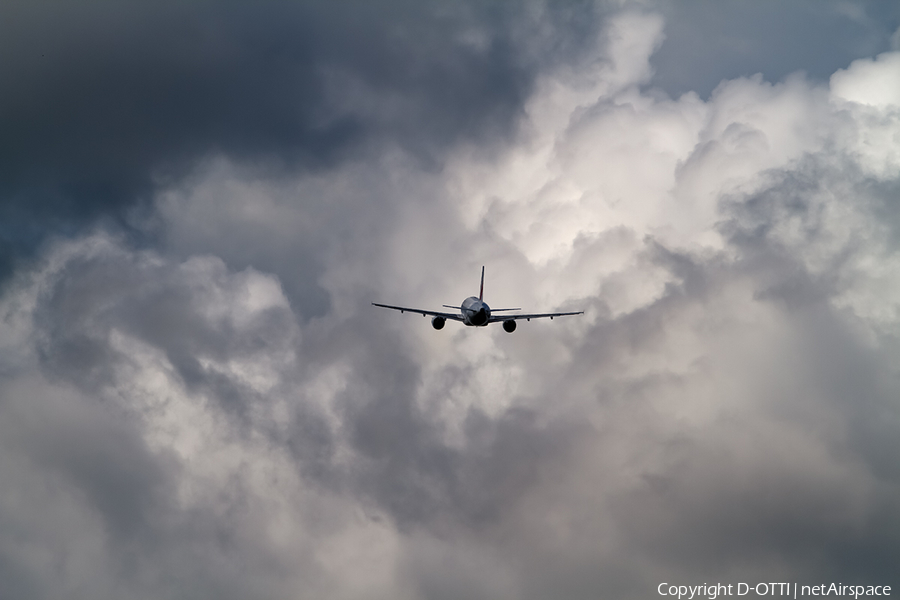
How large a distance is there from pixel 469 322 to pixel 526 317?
1016 centimetres

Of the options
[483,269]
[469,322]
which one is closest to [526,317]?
[469,322]

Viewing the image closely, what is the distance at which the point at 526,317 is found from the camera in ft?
504

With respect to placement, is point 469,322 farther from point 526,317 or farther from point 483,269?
point 483,269

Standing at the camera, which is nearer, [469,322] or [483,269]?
[469,322]

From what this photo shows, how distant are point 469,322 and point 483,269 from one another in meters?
22.6

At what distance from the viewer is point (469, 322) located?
500 ft

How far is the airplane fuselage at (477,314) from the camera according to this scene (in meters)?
151

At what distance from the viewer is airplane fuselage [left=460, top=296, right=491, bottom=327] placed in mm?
151250

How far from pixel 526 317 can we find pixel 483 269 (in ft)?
72.0

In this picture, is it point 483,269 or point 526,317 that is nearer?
point 526,317

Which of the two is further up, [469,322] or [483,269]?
[483,269]

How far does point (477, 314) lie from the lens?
15112 centimetres

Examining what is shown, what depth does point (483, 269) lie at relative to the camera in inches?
6791
